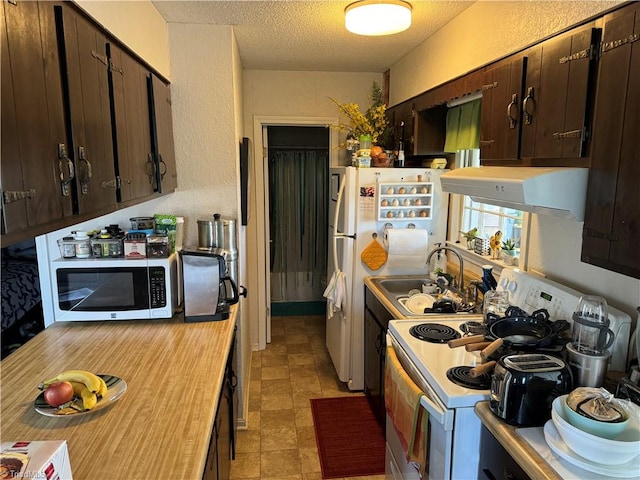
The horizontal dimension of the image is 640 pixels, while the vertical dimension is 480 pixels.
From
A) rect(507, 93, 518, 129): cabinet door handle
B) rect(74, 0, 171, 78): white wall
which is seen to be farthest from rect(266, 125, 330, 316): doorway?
rect(507, 93, 518, 129): cabinet door handle

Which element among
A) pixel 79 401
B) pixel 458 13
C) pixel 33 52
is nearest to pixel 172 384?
pixel 79 401

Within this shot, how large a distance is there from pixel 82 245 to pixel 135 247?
0.25 metres

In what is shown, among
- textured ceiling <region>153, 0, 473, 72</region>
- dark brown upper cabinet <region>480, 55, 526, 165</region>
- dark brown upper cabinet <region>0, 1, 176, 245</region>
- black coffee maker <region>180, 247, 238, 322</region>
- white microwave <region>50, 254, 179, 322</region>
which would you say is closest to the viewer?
dark brown upper cabinet <region>0, 1, 176, 245</region>

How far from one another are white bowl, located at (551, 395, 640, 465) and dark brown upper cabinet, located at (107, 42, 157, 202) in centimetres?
169

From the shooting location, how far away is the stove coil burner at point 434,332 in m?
1.96

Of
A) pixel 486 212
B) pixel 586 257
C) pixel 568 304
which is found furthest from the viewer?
pixel 486 212

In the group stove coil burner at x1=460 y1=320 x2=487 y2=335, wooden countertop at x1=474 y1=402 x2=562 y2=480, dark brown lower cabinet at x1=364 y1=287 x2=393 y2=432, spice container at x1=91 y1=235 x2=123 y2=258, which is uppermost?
spice container at x1=91 y1=235 x2=123 y2=258

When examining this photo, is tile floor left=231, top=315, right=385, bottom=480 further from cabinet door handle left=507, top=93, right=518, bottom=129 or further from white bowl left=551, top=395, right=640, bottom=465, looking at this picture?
cabinet door handle left=507, top=93, right=518, bottom=129

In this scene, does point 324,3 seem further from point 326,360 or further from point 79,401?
point 326,360

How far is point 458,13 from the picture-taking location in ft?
8.05

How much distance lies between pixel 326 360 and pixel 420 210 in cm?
168

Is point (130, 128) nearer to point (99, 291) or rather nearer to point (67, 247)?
point (67, 247)

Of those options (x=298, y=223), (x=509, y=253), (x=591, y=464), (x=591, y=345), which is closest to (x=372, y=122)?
(x=509, y=253)

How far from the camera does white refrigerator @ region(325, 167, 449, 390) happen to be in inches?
122
